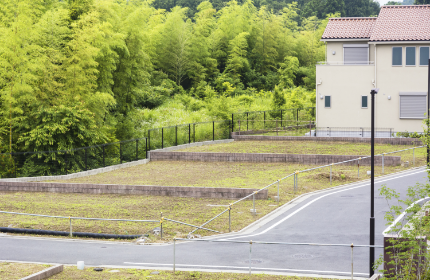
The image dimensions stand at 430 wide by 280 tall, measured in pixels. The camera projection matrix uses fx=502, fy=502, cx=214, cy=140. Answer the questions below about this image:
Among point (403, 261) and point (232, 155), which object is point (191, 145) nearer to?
point (232, 155)

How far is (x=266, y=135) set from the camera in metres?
34.5

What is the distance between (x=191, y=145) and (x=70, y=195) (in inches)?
489

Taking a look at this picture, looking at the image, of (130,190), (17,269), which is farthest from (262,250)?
(130,190)

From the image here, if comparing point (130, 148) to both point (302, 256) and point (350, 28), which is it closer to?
point (350, 28)

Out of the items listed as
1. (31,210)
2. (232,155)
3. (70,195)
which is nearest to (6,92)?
(70,195)

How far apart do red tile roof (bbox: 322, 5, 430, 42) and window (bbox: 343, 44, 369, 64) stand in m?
0.62


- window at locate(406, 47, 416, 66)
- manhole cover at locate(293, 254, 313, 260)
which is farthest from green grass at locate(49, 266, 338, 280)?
window at locate(406, 47, 416, 66)

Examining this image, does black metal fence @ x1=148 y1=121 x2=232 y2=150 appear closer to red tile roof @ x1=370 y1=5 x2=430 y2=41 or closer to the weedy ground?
the weedy ground

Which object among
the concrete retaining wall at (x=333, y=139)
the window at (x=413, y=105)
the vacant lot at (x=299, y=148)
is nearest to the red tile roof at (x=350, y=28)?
the window at (x=413, y=105)

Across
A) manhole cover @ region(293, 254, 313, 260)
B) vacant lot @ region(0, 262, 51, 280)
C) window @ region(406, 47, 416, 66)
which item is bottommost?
vacant lot @ region(0, 262, 51, 280)

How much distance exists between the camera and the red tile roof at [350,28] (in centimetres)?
3362

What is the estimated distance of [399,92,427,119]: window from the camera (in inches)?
1241

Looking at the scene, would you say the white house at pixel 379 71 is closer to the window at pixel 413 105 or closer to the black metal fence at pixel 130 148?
the window at pixel 413 105

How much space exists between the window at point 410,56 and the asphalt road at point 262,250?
55.8 feet
